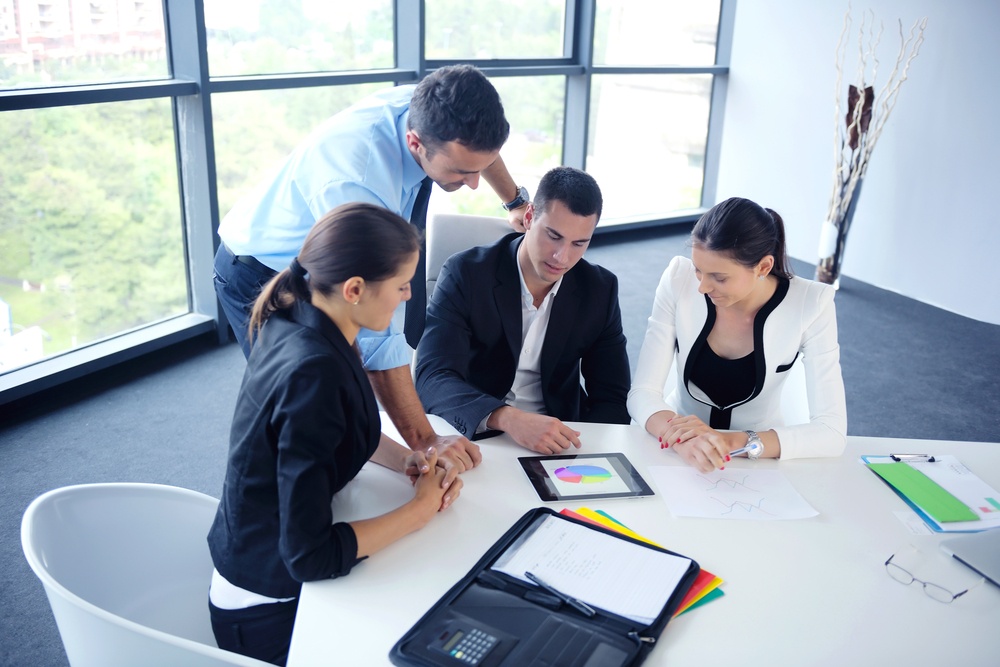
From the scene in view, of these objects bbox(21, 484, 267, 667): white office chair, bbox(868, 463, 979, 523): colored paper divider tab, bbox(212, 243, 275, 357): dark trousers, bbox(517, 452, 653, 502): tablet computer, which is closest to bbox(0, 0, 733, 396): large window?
bbox(212, 243, 275, 357): dark trousers

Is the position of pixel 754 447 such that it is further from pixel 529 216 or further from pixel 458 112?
pixel 458 112

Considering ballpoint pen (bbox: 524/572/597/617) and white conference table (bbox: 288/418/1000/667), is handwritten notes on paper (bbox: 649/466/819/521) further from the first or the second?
ballpoint pen (bbox: 524/572/597/617)

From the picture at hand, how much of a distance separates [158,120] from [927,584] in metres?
3.54

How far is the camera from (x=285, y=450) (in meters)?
1.33

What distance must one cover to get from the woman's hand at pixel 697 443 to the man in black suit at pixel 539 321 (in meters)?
0.41

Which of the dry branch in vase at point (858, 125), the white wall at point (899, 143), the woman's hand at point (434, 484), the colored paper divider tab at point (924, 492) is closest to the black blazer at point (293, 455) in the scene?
the woman's hand at point (434, 484)

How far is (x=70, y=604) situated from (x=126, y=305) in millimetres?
2936

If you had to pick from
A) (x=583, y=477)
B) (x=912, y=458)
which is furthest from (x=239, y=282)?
(x=912, y=458)

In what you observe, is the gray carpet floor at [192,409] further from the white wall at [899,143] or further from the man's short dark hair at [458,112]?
the man's short dark hair at [458,112]

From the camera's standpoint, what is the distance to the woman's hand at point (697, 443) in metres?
1.78

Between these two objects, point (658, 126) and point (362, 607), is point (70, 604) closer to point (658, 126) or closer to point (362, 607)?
point (362, 607)

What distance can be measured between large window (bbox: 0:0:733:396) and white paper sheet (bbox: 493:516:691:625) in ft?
8.94

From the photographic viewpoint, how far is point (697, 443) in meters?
1.82

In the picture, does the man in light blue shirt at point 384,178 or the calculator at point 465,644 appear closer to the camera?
the calculator at point 465,644
